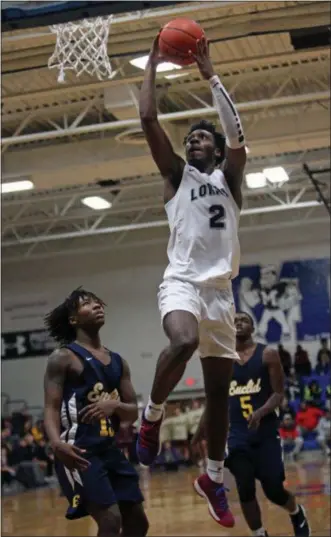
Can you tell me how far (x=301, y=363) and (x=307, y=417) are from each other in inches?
118

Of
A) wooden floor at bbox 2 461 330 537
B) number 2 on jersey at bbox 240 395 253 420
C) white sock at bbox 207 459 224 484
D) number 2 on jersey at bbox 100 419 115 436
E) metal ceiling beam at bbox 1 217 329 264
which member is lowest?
wooden floor at bbox 2 461 330 537

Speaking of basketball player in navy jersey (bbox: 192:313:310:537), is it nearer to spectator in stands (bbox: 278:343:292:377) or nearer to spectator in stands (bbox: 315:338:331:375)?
spectator in stands (bbox: 278:343:292:377)

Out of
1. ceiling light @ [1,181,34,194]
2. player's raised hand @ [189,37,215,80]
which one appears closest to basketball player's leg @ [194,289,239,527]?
player's raised hand @ [189,37,215,80]

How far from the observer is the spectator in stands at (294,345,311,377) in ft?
72.0

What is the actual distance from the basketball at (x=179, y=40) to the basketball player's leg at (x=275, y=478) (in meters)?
3.47

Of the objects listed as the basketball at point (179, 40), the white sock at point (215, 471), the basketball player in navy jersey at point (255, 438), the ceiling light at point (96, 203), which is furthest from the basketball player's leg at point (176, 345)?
the ceiling light at point (96, 203)

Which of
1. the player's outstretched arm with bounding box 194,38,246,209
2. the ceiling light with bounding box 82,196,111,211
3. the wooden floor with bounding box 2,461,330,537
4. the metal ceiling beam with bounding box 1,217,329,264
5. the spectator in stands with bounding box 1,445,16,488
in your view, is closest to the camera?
the player's outstretched arm with bounding box 194,38,246,209

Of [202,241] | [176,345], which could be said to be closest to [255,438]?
[202,241]

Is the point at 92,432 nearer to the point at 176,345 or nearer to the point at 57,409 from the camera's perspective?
the point at 57,409

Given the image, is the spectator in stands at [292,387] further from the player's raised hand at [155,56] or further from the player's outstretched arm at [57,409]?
the player's raised hand at [155,56]

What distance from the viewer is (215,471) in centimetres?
485

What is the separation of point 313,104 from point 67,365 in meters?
10.9

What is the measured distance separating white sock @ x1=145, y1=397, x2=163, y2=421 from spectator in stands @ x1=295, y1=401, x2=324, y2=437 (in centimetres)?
1483

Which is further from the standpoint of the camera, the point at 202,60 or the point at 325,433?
the point at 325,433
